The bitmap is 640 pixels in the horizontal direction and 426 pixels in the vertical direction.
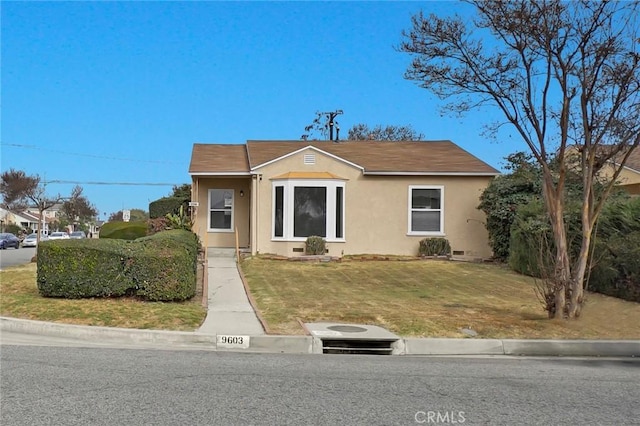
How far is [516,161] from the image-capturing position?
20.5 m

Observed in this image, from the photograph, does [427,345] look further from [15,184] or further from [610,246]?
[15,184]

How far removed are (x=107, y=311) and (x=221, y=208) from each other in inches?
471

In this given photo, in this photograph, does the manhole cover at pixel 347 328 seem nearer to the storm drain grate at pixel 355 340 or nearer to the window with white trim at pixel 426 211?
the storm drain grate at pixel 355 340

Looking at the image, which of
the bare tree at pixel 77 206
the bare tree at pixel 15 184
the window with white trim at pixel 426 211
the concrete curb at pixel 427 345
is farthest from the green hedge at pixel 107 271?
the bare tree at pixel 77 206

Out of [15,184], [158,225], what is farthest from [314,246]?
[15,184]

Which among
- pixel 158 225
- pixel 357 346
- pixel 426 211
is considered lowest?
pixel 357 346

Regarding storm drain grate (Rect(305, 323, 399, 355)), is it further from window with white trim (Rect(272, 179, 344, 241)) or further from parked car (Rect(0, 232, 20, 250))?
parked car (Rect(0, 232, 20, 250))

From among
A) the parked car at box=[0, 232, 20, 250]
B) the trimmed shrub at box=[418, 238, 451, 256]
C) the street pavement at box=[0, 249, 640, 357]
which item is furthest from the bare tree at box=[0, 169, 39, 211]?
the street pavement at box=[0, 249, 640, 357]

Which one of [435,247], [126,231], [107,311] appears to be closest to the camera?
[107,311]

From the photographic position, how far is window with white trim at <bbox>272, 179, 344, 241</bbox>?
18.8 m

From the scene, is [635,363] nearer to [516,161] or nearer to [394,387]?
[394,387]

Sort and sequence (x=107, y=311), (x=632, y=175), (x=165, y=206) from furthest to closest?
(x=165, y=206), (x=632, y=175), (x=107, y=311)

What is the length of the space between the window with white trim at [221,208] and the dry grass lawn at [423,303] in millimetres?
4488

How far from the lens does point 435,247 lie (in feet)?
63.3
